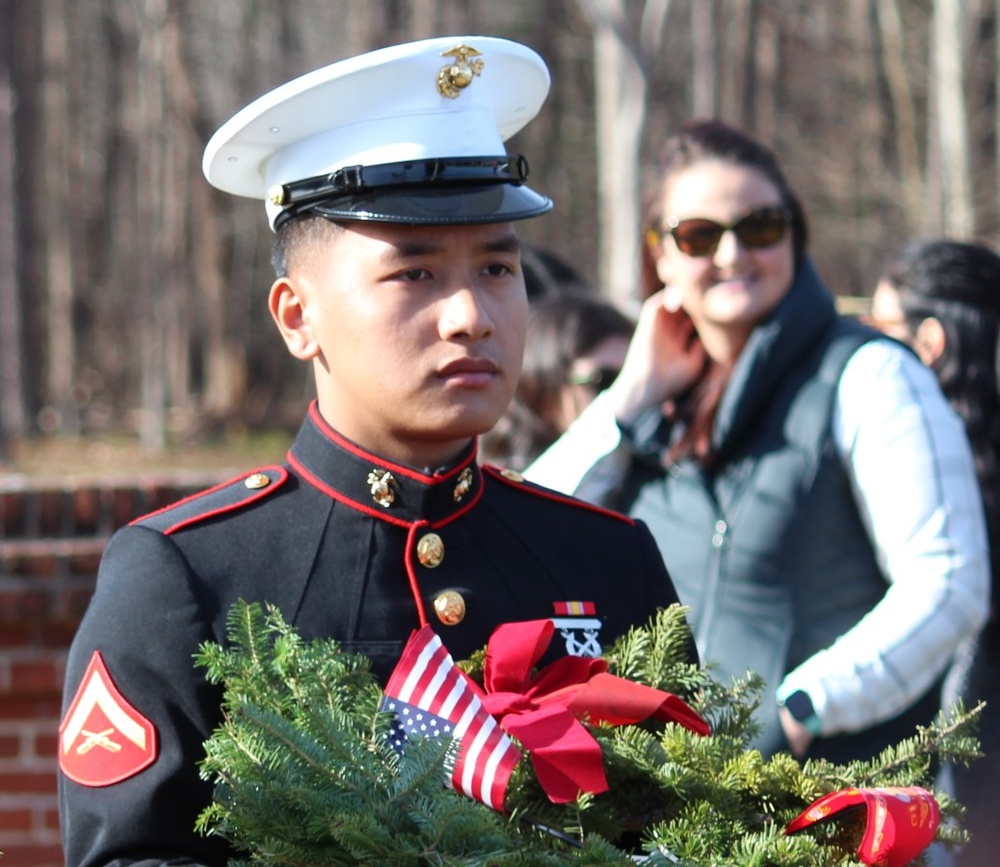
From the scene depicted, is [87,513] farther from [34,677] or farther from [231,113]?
[231,113]

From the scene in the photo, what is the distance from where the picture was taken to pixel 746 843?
1640 mm

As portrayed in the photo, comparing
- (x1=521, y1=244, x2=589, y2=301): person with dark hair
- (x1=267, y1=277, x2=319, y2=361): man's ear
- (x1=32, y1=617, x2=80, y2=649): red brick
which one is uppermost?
(x1=267, y1=277, x2=319, y2=361): man's ear

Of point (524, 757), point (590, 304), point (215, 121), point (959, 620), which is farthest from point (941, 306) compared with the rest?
point (215, 121)

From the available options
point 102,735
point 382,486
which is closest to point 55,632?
point 382,486

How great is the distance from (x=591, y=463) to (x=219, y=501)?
4.11ft

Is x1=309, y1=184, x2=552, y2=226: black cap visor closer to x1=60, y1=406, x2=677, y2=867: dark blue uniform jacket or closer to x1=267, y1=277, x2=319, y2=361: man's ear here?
x1=267, y1=277, x2=319, y2=361: man's ear

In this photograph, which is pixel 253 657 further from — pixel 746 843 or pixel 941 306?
pixel 941 306

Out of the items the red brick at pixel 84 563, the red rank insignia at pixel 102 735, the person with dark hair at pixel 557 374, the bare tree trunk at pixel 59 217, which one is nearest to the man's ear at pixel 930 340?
the person with dark hair at pixel 557 374

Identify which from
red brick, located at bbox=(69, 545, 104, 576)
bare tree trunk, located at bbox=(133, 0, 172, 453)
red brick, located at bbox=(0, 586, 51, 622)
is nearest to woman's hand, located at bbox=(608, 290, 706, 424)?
red brick, located at bbox=(69, 545, 104, 576)

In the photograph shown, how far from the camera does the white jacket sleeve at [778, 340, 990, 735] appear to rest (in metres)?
2.83

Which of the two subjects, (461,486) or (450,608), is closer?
(450,608)

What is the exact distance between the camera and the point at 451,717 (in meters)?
1.76

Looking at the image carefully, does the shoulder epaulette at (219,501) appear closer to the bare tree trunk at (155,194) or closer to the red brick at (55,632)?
the red brick at (55,632)

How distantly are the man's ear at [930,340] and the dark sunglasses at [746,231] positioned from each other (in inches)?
49.6
